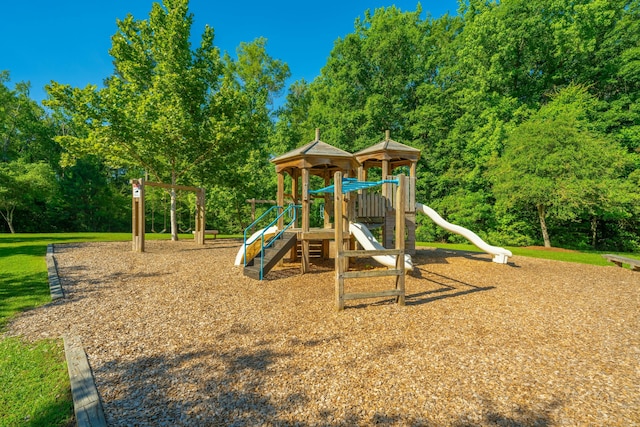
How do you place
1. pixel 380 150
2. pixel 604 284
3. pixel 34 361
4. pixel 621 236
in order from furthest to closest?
pixel 621 236 < pixel 380 150 < pixel 604 284 < pixel 34 361

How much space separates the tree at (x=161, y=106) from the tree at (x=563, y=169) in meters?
16.1

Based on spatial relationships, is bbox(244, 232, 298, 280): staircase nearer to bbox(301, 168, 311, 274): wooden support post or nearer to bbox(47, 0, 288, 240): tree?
bbox(301, 168, 311, 274): wooden support post

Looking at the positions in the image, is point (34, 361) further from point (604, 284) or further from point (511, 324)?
point (604, 284)

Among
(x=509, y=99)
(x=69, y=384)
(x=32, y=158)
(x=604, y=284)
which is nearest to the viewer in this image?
(x=69, y=384)

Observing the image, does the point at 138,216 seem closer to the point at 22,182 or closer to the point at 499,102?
the point at 22,182

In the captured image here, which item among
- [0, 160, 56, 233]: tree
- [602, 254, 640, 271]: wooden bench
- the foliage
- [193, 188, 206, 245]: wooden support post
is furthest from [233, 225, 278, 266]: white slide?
[0, 160, 56, 233]: tree

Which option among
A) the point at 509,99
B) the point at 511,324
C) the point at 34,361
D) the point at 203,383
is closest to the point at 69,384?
the point at 34,361

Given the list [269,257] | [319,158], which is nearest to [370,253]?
[269,257]

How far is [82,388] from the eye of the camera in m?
3.32

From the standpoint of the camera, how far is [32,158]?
3403cm

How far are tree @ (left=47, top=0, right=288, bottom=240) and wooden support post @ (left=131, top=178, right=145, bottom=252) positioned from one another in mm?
3433

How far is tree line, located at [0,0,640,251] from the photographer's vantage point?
1656cm

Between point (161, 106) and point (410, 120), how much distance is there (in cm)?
1908

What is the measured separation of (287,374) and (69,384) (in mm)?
2397
